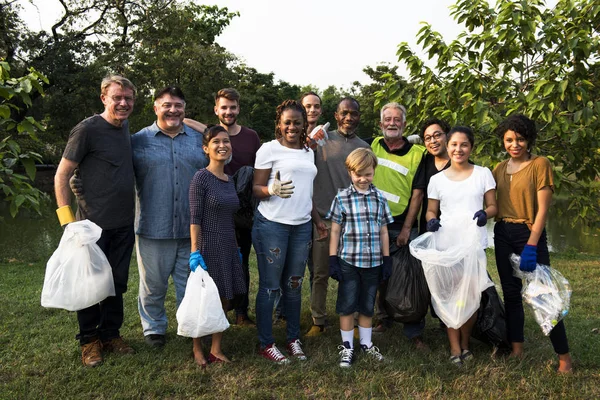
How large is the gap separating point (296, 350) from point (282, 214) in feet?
3.23

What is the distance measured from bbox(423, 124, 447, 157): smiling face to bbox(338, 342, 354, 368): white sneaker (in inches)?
61.6

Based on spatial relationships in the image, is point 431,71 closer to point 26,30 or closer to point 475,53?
point 475,53

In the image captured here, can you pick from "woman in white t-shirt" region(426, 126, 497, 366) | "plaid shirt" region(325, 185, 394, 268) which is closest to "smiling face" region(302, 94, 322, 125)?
"plaid shirt" region(325, 185, 394, 268)

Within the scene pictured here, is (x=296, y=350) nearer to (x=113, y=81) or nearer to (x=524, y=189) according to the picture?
(x=524, y=189)

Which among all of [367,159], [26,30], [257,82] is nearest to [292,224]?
[367,159]

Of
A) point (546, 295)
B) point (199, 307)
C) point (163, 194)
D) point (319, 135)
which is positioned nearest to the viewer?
point (199, 307)

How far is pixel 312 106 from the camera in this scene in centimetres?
406

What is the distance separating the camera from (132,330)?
163 inches

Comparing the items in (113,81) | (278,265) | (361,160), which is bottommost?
(278,265)

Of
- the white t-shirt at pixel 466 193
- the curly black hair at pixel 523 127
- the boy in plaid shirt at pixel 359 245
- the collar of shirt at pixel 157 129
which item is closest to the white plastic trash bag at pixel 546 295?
the white t-shirt at pixel 466 193

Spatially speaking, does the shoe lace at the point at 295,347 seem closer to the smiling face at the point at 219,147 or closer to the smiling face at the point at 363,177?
the smiling face at the point at 363,177

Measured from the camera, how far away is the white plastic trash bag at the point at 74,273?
3.17m

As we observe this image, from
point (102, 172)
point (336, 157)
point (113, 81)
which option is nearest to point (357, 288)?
point (336, 157)

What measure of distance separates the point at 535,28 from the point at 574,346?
327 centimetres
